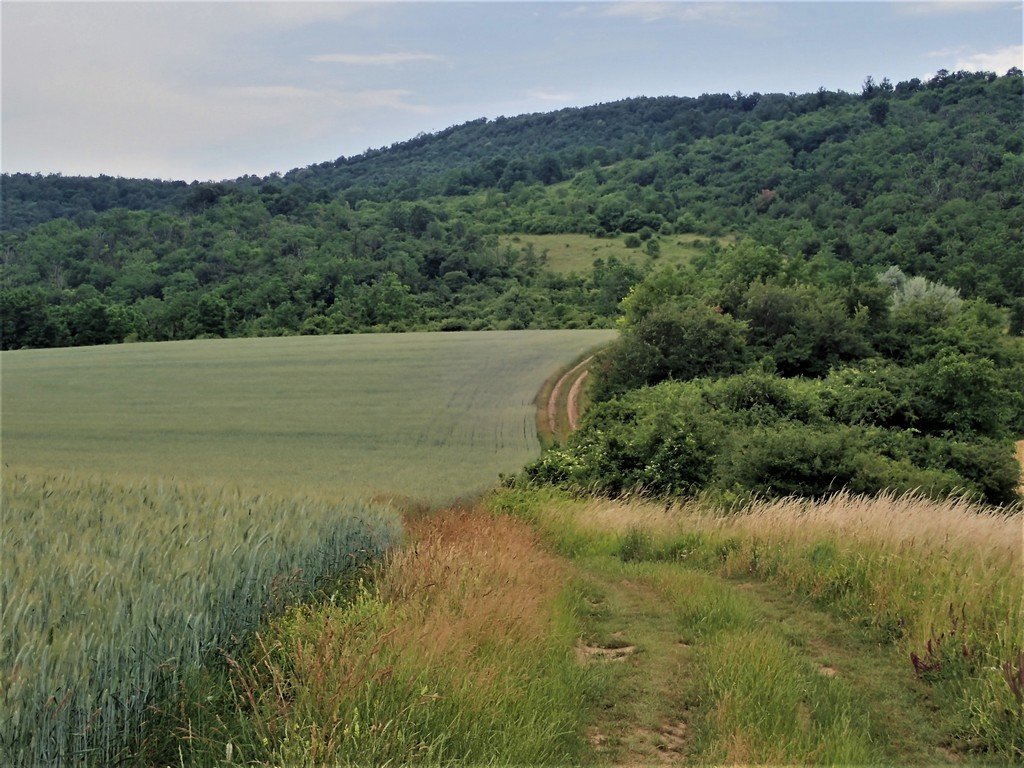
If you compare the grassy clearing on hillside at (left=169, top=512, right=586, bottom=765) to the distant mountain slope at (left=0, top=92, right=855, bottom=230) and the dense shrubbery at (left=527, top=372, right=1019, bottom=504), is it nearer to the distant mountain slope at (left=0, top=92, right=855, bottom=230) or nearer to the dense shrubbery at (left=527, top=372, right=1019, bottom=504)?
the dense shrubbery at (left=527, top=372, right=1019, bottom=504)

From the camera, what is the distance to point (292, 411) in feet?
72.3

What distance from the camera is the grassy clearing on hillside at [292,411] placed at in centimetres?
1580

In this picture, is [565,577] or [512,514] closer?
[565,577]

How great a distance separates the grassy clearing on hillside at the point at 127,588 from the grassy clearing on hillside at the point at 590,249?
78360mm

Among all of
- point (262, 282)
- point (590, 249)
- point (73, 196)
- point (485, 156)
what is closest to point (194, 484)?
point (262, 282)

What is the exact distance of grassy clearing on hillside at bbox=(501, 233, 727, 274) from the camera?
291 feet

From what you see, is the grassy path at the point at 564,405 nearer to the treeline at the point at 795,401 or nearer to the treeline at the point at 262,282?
the treeline at the point at 795,401

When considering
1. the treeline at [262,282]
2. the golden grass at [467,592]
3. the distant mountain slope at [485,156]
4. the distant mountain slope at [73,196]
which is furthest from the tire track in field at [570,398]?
the distant mountain slope at [485,156]

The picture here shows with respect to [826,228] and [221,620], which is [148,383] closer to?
[221,620]

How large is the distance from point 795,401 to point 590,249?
7687 centimetres

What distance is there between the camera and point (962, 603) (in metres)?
6.17

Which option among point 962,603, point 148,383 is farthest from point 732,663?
point 148,383

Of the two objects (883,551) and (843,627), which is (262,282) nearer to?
(883,551)

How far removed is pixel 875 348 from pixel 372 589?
3032 centimetres
